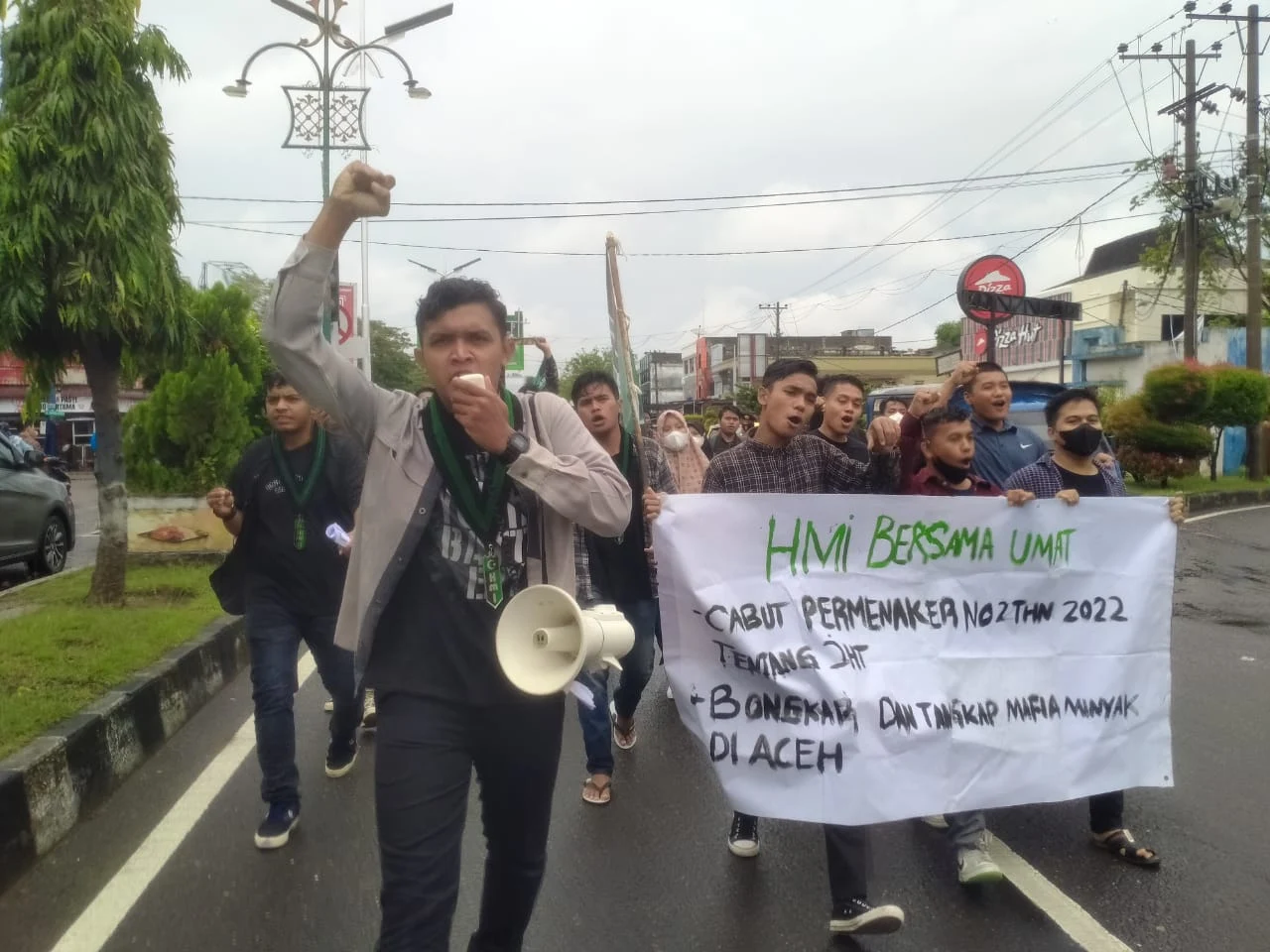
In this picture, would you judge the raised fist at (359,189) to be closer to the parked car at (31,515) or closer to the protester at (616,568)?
the protester at (616,568)

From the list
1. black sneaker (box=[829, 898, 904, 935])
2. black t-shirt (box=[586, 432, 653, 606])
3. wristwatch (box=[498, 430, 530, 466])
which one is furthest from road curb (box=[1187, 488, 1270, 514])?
wristwatch (box=[498, 430, 530, 466])

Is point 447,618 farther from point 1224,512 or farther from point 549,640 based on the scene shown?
point 1224,512

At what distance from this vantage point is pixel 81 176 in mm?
7227

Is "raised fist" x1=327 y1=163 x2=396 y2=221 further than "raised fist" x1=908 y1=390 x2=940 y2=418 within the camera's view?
No

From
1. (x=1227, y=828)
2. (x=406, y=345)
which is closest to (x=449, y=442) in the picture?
(x=1227, y=828)

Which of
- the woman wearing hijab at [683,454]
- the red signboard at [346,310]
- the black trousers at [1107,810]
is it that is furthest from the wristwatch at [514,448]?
the red signboard at [346,310]

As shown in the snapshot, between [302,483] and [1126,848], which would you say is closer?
[1126,848]

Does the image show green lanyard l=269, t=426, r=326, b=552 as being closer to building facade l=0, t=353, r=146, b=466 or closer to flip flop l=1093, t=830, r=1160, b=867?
flip flop l=1093, t=830, r=1160, b=867

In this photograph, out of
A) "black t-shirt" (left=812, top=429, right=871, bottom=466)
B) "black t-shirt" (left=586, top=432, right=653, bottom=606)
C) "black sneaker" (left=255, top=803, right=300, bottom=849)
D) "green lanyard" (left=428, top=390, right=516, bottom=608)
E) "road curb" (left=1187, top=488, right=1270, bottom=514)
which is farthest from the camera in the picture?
"road curb" (left=1187, top=488, right=1270, bottom=514)

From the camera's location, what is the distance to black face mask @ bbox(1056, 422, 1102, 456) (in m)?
4.38

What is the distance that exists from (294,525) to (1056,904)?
9.69ft

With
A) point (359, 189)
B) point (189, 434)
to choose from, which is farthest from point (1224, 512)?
point (359, 189)

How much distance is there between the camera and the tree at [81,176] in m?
7.12

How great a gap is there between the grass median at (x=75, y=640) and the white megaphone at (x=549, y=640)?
113 inches
